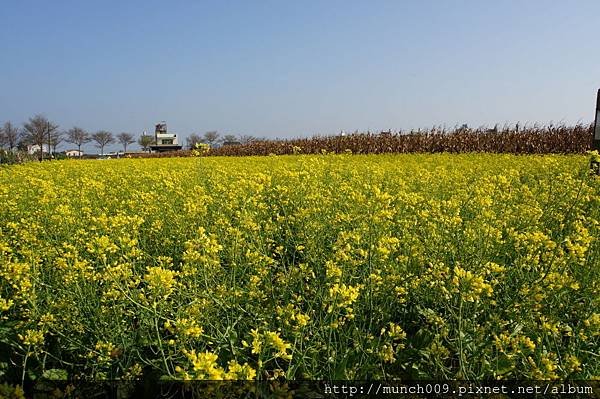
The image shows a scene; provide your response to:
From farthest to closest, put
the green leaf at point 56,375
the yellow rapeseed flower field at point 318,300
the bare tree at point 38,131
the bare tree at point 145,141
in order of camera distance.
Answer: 1. the bare tree at point 145,141
2. the bare tree at point 38,131
3. the green leaf at point 56,375
4. the yellow rapeseed flower field at point 318,300

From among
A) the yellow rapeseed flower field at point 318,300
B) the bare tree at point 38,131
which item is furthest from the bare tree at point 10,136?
the yellow rapeseed flower field at point 318,300

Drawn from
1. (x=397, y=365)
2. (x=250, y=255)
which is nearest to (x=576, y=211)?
(x=397, y=365)

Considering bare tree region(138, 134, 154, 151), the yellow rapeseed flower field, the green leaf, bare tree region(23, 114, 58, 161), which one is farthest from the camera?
bare tree region(138, 134, 154, 151)

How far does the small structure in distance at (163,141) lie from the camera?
57.5 meters

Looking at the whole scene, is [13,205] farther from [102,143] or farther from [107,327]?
[102,143]

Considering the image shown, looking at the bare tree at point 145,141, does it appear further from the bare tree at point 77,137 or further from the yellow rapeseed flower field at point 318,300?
the yellow rapeseed flower field at point 318,300

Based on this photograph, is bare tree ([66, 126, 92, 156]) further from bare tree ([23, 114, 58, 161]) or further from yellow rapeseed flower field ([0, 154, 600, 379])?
yellow rapeseed flower field ([0, 154, 600, 379])

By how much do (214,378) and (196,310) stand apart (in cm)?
66

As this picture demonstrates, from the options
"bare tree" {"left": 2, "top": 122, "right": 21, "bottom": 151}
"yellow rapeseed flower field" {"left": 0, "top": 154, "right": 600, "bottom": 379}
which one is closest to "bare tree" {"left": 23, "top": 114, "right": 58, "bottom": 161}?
"bare tree" {"left": 2, "top": 122, "right": 21, "bottom": 151}

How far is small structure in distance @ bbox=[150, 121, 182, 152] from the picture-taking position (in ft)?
189

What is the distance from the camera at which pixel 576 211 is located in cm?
384

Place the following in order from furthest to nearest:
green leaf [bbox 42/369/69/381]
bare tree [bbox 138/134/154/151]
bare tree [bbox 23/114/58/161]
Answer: bare tree [bbox 138/134/154/151] < bare tree [bbox 23/114/58/161] < green leaf [bbox 42/369/69/381]

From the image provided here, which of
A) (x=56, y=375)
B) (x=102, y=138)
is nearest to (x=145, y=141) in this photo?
(x=102, y=138)

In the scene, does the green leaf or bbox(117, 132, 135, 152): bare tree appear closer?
the green leaf
